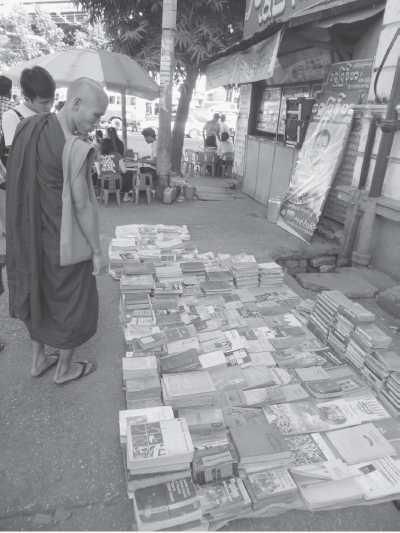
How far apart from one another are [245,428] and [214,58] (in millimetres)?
7738

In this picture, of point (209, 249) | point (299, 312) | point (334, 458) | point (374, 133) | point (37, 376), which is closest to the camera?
point (334, 458)

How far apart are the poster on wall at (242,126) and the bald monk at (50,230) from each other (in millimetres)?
7489

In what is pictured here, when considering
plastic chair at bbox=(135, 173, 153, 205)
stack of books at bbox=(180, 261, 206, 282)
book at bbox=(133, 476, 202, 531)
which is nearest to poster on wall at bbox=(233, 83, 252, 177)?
plastic chair at bbox=(135, 173, 153, 205)

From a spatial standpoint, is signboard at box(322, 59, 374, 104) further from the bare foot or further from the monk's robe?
the bare foot

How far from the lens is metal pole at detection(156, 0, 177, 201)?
6754mm

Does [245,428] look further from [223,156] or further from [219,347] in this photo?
[223,156]

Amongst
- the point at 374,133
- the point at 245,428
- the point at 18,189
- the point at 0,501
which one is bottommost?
the point at 0,501

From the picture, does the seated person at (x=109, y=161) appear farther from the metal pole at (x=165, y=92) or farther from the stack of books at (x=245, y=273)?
the stack of books at (x=245, y=273)

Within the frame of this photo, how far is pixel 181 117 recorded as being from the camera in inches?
416

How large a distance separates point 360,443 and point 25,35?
1198 inches

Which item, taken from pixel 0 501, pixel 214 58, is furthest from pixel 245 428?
pixel 214 58

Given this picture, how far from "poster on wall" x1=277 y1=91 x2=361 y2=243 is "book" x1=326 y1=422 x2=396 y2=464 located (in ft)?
11.4

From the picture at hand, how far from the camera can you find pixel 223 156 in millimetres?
11195

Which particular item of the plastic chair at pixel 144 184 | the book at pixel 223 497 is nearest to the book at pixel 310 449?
the book at pixel 223 497
